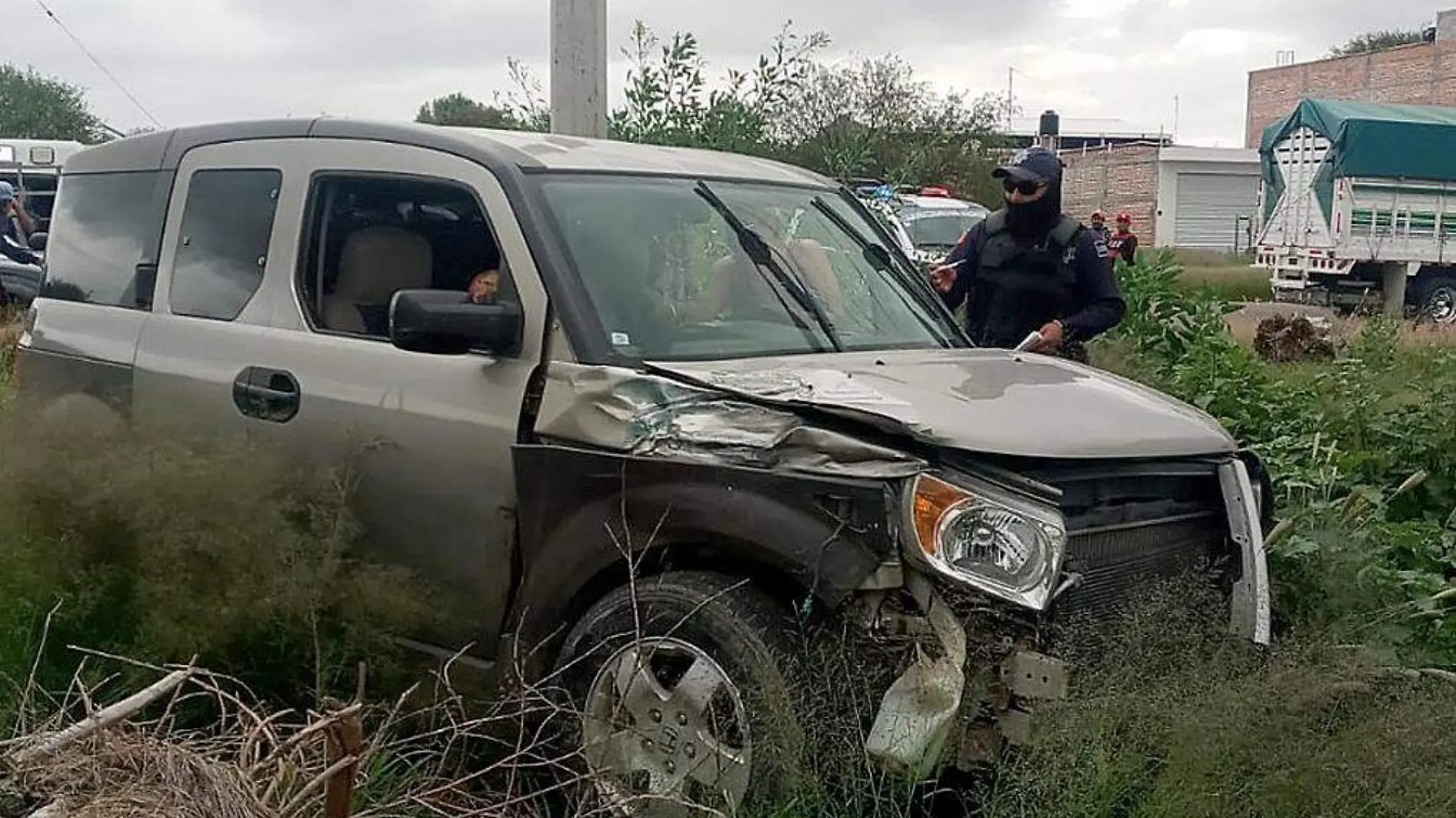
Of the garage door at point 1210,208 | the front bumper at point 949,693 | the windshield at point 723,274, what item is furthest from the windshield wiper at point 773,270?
the garage door at point 1210,208

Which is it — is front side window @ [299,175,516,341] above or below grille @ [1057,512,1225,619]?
above

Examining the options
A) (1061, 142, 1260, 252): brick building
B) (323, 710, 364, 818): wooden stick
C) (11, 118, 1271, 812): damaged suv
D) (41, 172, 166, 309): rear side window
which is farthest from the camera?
(1061, 142, 1260, 252): brick building

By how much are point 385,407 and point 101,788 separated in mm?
Result: 1358

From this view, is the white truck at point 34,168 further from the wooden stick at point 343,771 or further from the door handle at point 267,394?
the wooden stick at point 343,771

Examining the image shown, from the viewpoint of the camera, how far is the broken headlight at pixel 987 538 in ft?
11.2

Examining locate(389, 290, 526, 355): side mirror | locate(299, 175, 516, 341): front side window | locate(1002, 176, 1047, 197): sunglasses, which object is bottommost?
locate(389, 290, 526, 355): side mirror

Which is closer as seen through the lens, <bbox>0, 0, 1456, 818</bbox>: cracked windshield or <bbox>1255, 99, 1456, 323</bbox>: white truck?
<bbox>0, 0, 1456, 818</bbox>: cracked windshield

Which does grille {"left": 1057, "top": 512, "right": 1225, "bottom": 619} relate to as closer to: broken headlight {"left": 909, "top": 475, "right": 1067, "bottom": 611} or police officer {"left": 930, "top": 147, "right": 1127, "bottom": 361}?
broken headlight {"left": 909, "top": 475, "right": 1067, "bottom": 611}

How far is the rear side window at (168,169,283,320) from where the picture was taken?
15.9 feet

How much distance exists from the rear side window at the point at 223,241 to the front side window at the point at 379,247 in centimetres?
21

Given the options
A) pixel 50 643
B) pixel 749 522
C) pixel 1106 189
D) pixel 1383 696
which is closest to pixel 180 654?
pixel 50 643

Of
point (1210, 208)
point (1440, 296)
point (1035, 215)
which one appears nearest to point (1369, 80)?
point (1210, 208)

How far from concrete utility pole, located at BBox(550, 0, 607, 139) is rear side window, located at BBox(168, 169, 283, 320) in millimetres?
2791

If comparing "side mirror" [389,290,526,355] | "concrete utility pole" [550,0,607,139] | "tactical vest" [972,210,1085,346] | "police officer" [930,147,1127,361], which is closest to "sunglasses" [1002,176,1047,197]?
"police officer" [930,147,1127,361]
